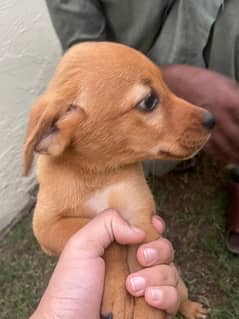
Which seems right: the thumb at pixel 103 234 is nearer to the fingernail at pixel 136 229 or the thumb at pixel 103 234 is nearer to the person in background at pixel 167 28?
the fingernail at pixel 136 229

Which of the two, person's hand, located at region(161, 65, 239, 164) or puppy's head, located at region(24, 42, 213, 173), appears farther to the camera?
person's hand, located at region(161, 65, 239, 164)

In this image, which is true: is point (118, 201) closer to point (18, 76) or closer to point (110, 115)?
point (110, 115)

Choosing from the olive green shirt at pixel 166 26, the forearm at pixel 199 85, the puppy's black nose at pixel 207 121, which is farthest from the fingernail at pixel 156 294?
the olive green shirt at pixel 166 26

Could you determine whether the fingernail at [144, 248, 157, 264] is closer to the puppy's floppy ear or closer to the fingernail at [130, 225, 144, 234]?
the fingernail at [130, 225, 144, 234]

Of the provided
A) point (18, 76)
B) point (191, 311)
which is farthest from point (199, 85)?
point (18, 76)

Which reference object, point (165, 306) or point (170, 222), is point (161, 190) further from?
point (165, 306)

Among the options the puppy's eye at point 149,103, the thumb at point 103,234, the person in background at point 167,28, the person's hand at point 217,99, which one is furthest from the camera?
the person in background at point 167,28

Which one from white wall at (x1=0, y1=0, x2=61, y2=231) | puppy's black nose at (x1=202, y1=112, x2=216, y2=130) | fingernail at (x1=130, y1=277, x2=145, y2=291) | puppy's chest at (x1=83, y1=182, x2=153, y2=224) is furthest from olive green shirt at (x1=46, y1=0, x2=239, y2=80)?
fingernail at (x1=130, y1=277, x2=145, y2=291)
